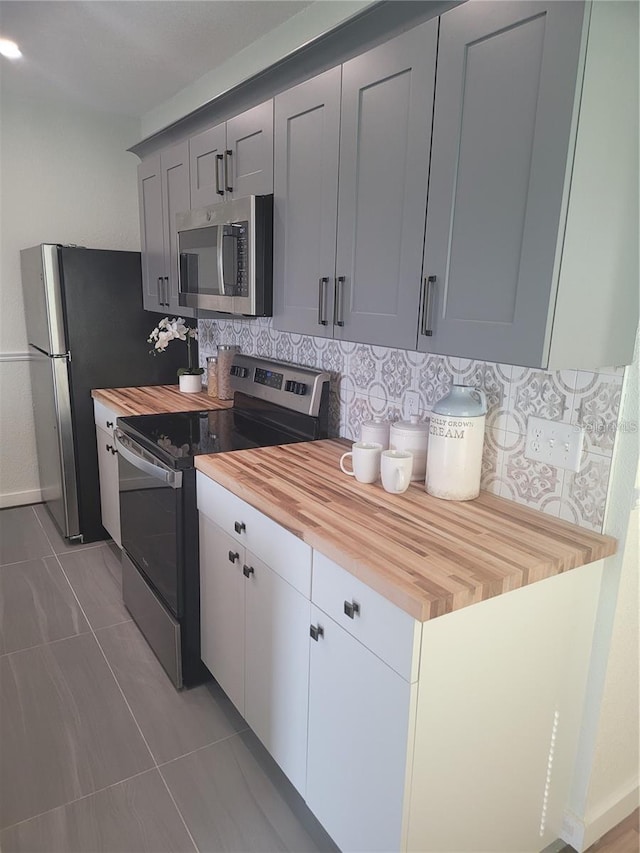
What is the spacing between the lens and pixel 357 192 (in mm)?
1628

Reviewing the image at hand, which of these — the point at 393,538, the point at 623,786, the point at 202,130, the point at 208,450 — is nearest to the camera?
the point at 393,538

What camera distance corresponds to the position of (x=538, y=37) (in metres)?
1.12

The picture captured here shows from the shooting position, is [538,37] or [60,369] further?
[60,369]

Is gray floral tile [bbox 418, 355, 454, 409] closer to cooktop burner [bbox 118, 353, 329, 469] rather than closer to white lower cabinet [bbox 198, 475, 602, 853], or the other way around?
cooktop burner [bbox 118, 353, 329, 469]

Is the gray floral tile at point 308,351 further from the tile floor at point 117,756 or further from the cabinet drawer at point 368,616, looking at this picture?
the tile floor at point 117,756

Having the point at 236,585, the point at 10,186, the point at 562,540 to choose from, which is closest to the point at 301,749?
the point at 236,585

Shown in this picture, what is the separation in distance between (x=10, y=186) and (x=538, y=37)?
11.1ft

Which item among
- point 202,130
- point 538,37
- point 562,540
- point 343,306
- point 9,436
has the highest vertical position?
point 202,130

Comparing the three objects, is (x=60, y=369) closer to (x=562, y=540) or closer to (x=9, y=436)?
(x=9, y=436)

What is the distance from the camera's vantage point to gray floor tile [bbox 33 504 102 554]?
130 inches

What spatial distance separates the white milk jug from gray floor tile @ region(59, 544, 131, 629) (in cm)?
175

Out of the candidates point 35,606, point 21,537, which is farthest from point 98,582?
point 21,537

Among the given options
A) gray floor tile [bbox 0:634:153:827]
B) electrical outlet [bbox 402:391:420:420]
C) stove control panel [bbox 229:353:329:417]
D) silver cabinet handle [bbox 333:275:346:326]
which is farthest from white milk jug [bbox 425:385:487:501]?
gray floor tile [bbox 0:634:153:827]

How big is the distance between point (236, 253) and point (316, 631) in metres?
1.39
